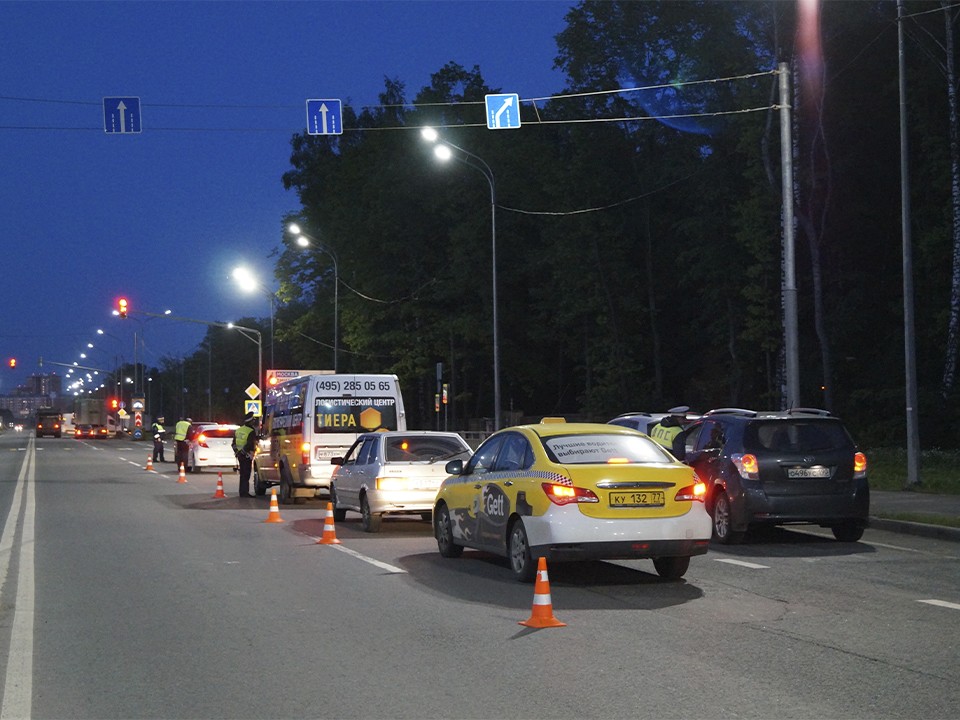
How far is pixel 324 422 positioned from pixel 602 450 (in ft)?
41.0

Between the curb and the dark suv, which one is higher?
the dark suv

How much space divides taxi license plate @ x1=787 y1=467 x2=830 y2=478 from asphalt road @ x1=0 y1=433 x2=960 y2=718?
88cm

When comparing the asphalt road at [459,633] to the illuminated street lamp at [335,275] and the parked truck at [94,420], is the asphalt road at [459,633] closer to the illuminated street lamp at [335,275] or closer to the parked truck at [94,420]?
the illuminated street lamp at [335,275]

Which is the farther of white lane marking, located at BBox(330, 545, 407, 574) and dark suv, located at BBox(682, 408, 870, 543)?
dark suv, located at BBox(682, 408, 870, 543)

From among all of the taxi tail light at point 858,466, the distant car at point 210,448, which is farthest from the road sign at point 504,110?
the distant car at point 210,448

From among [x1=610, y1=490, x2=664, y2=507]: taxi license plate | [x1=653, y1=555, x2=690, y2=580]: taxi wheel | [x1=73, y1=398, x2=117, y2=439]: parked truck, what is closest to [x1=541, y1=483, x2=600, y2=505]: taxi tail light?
[x1=610, y1=490, x2=664, y2=507]: taxi license plate

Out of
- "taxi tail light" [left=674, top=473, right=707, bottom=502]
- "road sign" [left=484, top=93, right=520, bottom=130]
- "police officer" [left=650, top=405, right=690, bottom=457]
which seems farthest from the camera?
"road sign" [left=484, top=93, right=520, bottom=130]

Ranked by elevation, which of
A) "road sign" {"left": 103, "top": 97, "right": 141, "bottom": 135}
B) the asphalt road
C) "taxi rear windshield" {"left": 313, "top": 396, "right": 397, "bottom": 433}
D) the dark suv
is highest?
"road sign" {"left": 103, "top": 97, "right": 141, "bottom": 135}

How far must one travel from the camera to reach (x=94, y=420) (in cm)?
11356

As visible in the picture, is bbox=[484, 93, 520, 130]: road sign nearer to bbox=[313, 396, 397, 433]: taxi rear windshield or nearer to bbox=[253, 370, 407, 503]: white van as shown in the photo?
bbox=[253, 370, 407, 503]: white van

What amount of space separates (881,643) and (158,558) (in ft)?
29.2

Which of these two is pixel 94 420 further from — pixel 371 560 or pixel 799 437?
pixel 799 437

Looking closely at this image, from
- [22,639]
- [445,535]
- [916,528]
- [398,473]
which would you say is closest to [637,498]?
[445,535]

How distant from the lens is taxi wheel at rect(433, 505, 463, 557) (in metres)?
15.1
